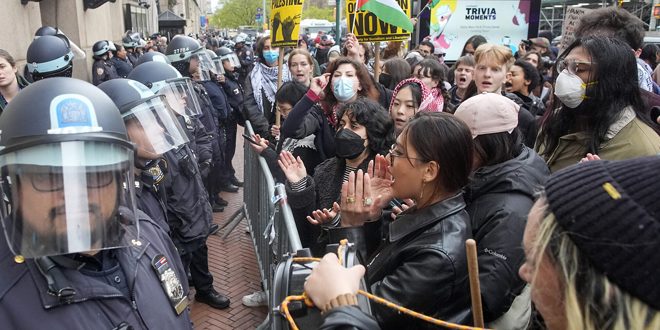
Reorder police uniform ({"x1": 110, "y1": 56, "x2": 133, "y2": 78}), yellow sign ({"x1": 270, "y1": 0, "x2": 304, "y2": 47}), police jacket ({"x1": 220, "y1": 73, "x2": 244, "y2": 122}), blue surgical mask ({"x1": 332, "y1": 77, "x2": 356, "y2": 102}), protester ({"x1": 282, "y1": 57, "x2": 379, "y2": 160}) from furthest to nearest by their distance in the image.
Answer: police uniform ({"x1": 110, "y1": 56, "x2": 133, "y2": 78}) < police jacket ({"x1": 220, "y1": 73, "x2": 244, "y2": 122}) < yellow sign ({"x1": 270, "y1": 0, "x2": 304, "y2": 47}) < blue surgical mask ({"x1": 332, "y1": 77, "x2": 356, "y2": 102}) < protester ({"x1": 282, "y1": 57, "x2": 379, "y2": 160})

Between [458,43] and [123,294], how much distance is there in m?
13.5

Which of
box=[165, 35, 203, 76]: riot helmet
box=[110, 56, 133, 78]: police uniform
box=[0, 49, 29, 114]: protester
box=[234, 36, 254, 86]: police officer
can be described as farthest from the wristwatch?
box=[110, 56, 133, 78]: police uniform

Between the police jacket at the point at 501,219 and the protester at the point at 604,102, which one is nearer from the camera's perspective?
the police jacket at the point at 501,219

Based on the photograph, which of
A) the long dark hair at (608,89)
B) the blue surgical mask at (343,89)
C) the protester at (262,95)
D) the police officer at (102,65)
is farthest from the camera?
the police officer at (102,65)

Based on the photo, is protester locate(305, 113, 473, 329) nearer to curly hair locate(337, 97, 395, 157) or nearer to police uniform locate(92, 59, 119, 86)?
curly hair locate(337, 97, 395, 157)

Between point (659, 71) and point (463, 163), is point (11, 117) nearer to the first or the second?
point (463, 163)

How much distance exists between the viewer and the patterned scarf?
6805mm

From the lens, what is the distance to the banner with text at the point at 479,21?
13.7 metres

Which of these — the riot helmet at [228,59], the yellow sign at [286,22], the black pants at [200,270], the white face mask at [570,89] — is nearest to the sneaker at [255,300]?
the black pants at [200,270]

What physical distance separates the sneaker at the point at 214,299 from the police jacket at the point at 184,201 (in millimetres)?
841

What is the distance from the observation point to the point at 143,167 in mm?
2742

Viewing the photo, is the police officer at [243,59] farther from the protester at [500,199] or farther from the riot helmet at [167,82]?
the protester at [500,199]

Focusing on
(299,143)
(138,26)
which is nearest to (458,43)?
(299,143)

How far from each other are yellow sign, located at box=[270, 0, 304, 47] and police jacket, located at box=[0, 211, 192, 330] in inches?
163
